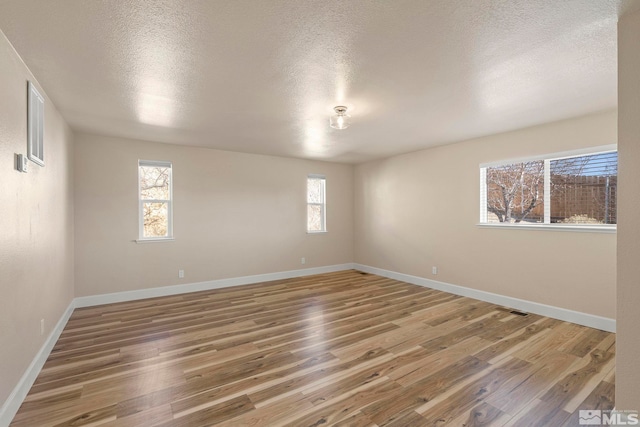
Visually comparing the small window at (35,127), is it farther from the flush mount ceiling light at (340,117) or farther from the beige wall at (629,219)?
the beige wall at (629,219)

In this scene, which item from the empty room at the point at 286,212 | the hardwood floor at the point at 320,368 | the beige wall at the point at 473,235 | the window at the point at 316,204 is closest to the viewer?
the empty room at the point at 286,212

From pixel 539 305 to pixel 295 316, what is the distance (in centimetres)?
319

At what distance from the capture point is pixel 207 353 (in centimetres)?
293

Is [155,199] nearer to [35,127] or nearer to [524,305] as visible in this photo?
[35,127]

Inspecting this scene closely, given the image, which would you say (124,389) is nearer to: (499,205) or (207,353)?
(207,353)

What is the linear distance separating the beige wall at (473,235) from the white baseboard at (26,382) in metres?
5.18

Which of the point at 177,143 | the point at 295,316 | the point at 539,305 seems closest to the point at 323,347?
the point at 295,316

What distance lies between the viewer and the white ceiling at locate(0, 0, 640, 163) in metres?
1.71

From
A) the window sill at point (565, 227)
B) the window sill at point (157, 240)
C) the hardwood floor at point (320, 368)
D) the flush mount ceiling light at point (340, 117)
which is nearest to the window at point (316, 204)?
the hardwood floor at point (320, 368)

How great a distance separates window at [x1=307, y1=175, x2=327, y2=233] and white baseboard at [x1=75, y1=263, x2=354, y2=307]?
0.92 m

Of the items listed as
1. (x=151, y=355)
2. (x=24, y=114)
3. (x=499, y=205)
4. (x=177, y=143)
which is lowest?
(x=151, y=355)

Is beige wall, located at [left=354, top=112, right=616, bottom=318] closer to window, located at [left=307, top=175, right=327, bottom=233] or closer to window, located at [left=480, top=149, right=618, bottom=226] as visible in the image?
window, located at [left=480, top=149, right=618, bottom=226]

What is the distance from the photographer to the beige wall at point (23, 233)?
1.94 m

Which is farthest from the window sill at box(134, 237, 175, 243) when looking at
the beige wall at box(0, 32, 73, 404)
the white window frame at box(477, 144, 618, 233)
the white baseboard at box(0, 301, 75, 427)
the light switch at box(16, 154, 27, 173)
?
the white window frame at box(477, 144, 618, 233)
